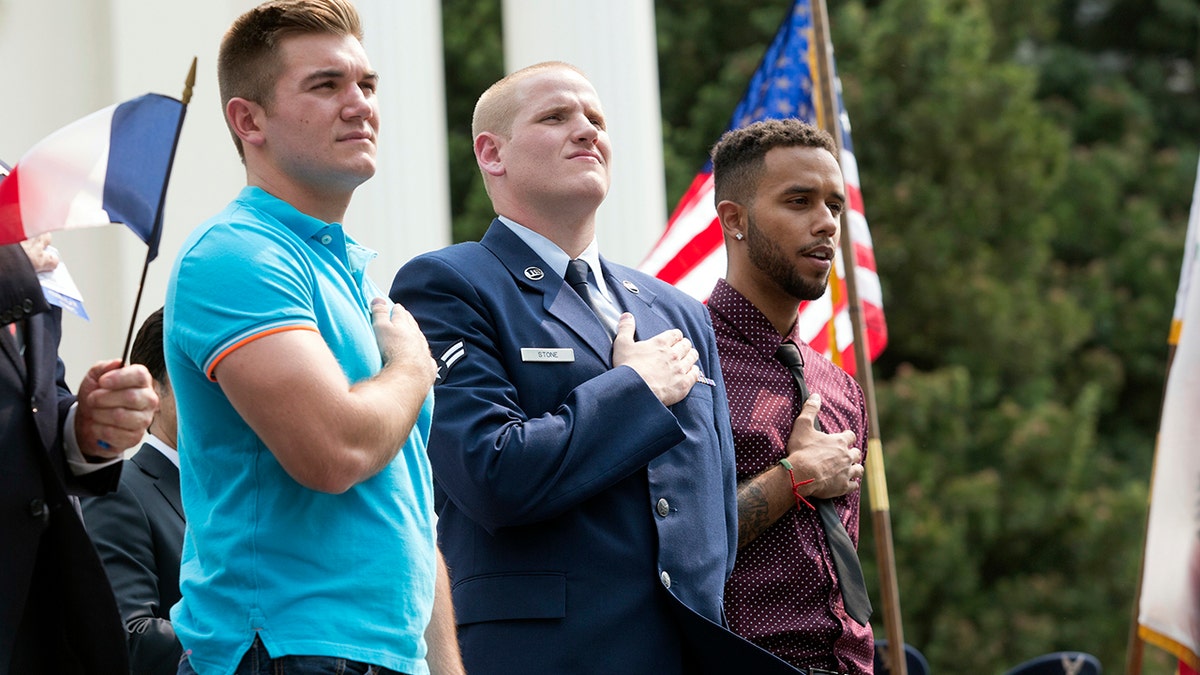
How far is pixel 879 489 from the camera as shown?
5.47m

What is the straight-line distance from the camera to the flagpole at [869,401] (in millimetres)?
5352

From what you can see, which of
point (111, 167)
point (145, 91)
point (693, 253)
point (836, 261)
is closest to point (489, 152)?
point (111, 167)

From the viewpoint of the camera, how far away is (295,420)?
2670 mm

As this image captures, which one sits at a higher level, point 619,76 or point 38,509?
point 619,76

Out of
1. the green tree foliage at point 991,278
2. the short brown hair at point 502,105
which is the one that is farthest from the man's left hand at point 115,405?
the green tree foliage at point 991,278

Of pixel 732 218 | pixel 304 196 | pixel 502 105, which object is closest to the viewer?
pixel 304 196

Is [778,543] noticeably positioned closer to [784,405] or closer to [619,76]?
[784,405]

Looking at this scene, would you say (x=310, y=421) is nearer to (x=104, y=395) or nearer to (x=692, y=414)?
(x=104, y=395)

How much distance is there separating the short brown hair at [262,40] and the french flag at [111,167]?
0.48 feet

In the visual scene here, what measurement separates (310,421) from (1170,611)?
99.5 inches

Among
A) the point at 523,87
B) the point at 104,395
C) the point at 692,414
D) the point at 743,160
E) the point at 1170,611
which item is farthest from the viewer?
the point at 743,160

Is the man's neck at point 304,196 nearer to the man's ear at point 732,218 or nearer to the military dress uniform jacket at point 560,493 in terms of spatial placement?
the military dress uniform jacket at point 560,493

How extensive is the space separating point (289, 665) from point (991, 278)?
15815 millimetres

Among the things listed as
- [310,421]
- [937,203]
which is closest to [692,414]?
[310,421]
